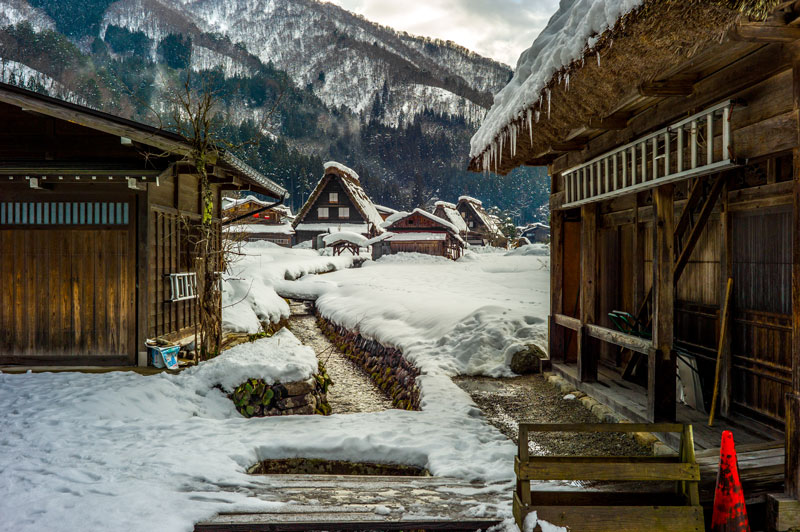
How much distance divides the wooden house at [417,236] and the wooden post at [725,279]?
3350 centimetres

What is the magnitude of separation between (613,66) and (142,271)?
729 centimetres

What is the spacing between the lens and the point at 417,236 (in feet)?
128

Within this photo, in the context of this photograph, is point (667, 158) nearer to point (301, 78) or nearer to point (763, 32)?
point (763, 32)

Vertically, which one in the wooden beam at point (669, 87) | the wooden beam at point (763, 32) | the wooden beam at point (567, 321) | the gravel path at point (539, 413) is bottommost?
the gravel path at point (539, 413)

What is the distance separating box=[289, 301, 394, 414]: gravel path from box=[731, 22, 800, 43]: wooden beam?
23.5 ft

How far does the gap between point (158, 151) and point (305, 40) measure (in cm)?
16778

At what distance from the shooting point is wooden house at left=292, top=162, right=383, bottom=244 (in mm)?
39781

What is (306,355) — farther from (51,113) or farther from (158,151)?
(51,113)

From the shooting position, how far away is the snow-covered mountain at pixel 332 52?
407 ft

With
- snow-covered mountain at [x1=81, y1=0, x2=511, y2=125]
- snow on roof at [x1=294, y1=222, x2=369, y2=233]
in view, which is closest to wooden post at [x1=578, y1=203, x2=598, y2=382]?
snow on roof at [x1=294, y1=222, x2=369, y2=233]

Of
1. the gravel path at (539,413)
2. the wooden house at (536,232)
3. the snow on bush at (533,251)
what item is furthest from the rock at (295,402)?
A: the wooden house at (536,232)

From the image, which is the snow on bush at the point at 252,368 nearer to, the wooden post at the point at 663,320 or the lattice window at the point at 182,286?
the lattice window at the point at 182,286

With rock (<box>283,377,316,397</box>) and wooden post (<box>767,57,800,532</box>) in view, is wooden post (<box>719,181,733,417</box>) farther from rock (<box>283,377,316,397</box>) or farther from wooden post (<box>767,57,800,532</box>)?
rock (<box>283,377,316,397</box>)

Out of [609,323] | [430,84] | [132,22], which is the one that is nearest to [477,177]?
[430,84]
